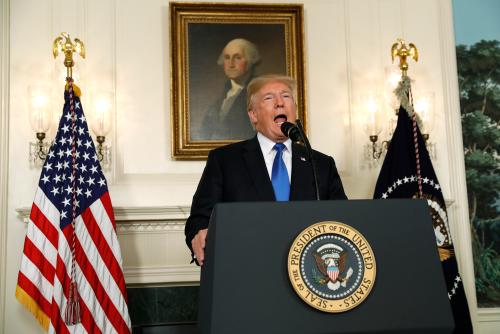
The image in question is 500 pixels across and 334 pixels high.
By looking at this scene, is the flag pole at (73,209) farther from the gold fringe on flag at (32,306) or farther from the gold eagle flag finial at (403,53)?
the gold eagle flag finial at (403,53)

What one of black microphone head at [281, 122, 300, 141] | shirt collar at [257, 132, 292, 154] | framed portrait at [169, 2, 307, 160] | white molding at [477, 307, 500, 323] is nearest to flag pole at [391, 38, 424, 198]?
framed portrait at [169, 2, 307, 160]

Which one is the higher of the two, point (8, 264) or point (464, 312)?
point (8, 264)

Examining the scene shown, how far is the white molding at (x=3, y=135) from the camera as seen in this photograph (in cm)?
405

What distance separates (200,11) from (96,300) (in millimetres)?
2372

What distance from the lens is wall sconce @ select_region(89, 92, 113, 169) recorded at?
4.16 meters

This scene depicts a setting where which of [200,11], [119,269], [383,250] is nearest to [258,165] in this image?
[383,250]

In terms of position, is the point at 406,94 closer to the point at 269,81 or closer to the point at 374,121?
the point at 374,121

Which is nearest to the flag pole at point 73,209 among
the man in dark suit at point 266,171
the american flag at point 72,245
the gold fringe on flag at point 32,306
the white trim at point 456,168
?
the american flag at point 72,245

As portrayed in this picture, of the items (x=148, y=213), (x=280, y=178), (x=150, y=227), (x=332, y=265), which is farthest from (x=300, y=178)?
(x=150, y=227)

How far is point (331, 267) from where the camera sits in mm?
1447

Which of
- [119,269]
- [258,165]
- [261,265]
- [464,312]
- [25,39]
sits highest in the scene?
[25,39]

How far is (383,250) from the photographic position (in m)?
1.50

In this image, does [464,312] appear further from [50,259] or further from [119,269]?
[50,259]

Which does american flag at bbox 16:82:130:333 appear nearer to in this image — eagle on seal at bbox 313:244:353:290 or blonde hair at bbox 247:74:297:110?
blonde hair at bbox 247:74:297:110
